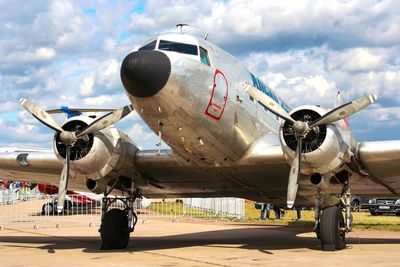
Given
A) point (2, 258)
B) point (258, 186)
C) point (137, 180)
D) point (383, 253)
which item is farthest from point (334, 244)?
point (2, 258)

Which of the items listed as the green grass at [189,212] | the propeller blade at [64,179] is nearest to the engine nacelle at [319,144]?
the propeller blade at [64,179]

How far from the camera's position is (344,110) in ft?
38.2

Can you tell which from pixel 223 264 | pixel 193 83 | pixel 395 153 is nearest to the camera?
pixel 223 264

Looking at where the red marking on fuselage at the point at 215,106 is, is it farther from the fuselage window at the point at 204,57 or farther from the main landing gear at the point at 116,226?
the main landing gear at the point at 116,226

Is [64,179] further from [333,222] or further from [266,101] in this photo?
[333,222]

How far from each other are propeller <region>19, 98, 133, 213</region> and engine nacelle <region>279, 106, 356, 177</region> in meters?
3.92

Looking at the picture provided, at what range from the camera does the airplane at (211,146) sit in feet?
36.4

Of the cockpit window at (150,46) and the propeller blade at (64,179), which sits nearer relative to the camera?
the cockpit window at (150,46)

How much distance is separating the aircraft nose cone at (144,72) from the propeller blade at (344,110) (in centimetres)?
333

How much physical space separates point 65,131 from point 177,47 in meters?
3.49

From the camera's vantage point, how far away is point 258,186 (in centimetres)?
1480

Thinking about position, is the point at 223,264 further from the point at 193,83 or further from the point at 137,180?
the point at 137,180

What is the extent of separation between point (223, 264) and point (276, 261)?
43.4 inches

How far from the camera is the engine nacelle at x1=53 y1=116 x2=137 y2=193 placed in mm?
12914
